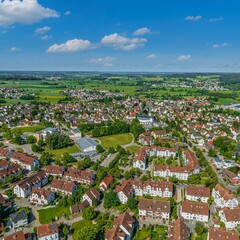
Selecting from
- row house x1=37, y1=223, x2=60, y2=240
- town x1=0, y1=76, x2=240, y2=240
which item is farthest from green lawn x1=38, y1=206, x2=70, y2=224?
row house x1=37, y1=223, x2=60, y2=240

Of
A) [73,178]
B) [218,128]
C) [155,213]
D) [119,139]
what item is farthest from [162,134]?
[155,213]

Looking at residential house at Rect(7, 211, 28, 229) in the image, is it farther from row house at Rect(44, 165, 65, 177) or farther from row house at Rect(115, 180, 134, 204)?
row house at Rect(44, 165, 65, 177)

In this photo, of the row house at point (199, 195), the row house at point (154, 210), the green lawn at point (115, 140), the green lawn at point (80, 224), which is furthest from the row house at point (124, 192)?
the green lawn at point (115, 140)

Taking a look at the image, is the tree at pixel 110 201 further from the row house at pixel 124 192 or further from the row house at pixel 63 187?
the row house at pixel 63 187

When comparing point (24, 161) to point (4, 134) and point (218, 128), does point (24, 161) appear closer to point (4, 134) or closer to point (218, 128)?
point (4, 134)

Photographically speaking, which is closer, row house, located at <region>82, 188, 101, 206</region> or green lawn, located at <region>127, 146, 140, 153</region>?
row house, located at <region>82, 188, 101, 206</region>
